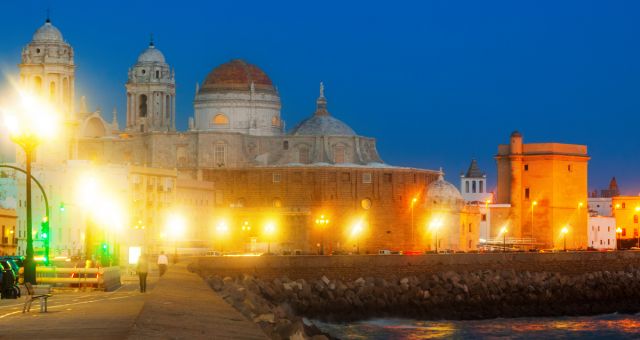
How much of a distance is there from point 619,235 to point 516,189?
21518 millimetres

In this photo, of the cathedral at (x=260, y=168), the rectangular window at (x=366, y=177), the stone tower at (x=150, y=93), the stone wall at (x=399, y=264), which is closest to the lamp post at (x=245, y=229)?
the cathedral at (x=260, y=168)

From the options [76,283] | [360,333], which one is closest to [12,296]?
[76,283]

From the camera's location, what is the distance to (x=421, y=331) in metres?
43.6

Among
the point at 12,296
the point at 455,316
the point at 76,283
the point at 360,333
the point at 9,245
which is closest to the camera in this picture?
the point at 12,296

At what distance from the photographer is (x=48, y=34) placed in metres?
75.6

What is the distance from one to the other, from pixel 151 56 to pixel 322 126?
13.7 m

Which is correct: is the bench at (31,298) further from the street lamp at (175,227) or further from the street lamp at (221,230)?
the street lamp at (221,230)

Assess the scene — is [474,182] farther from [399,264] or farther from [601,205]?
Result: [399,264]

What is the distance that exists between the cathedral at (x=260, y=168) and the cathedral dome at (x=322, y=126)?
15 centimetres

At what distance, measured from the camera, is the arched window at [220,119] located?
9756cm

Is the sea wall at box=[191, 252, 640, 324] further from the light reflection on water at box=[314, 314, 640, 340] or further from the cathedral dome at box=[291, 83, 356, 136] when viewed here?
the cathedral dome at box=[291, 83, 356, 136]

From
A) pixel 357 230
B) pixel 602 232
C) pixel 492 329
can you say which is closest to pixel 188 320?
pixel 492 329

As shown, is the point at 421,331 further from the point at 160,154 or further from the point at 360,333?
the point at 160,154

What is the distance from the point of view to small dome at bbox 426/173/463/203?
3501 inches
